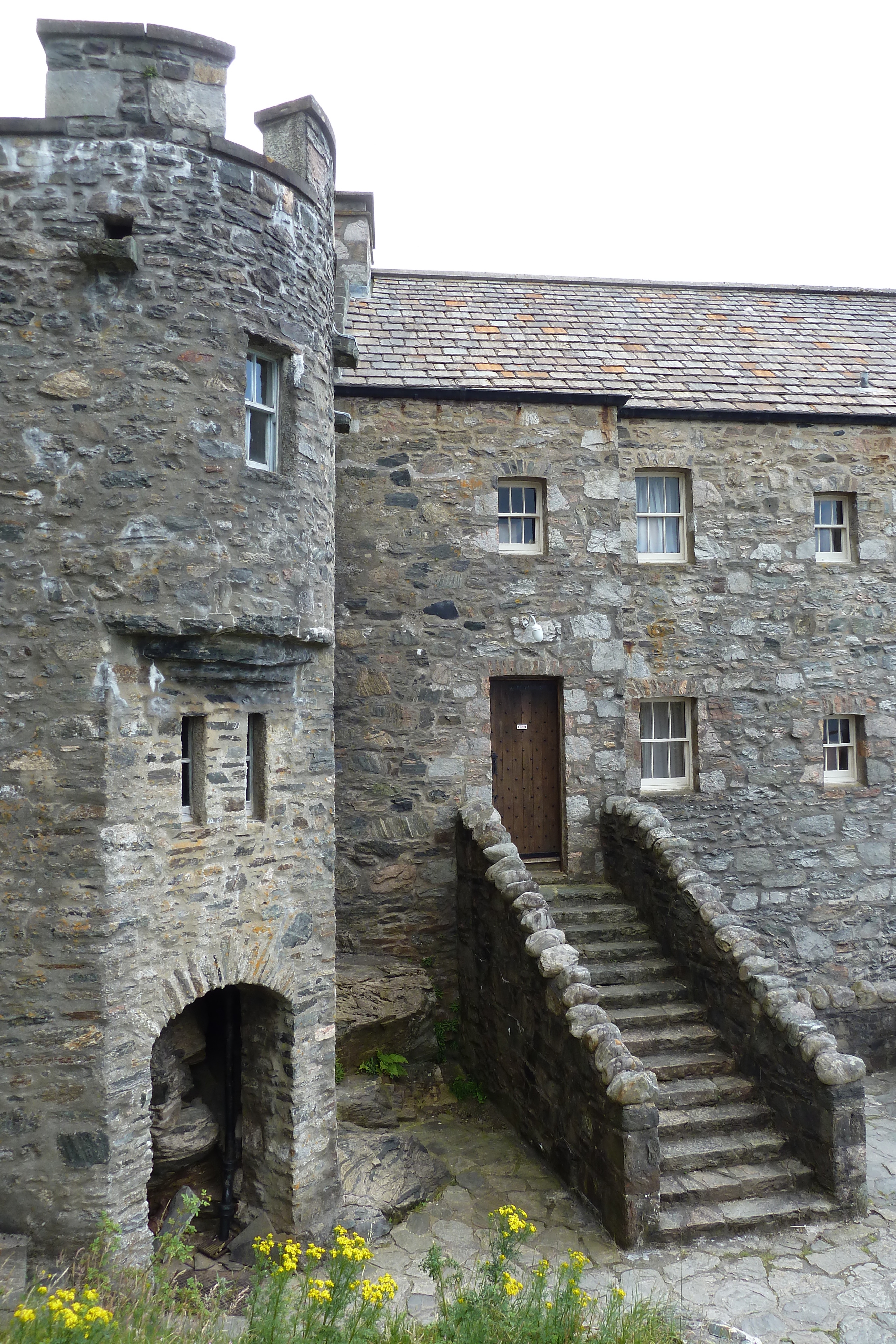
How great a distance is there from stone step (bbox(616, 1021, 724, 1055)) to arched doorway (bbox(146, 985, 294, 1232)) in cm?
341

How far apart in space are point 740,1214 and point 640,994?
223cm

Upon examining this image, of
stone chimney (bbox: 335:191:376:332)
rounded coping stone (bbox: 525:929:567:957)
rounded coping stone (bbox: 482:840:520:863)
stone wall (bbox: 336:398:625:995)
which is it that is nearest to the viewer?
rounded coping stone (bbox: 525:929:567:957)

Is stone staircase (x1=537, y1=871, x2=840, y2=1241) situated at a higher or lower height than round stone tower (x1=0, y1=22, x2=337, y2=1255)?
lower

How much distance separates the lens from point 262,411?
7.59 meters

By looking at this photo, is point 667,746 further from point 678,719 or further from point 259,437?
point 259,437

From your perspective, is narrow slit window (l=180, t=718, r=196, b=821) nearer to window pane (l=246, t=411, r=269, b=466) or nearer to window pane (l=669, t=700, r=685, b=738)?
window pane (l=246, t=411, r=269, b=466)

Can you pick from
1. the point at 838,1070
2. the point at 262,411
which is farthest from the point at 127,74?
the point at 838,1070

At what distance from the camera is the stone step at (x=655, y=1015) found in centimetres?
938

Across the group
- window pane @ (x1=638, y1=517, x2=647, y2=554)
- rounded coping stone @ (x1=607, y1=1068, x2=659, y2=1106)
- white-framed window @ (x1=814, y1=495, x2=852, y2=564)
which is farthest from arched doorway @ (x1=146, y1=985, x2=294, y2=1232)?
white-framed window @ (x1=814, y1=495, x2=852, y2=564)

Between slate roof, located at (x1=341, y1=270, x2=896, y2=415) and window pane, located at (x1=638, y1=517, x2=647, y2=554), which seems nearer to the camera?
slate roof, located at (x1=341, y1=270, x2=896, y2=415)

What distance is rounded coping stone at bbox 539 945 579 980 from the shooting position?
8.66 metres

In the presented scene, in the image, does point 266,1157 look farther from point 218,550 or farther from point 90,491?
point 90,491

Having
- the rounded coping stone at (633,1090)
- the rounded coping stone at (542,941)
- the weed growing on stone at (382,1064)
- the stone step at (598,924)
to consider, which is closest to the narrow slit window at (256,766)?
the rounded coping stone at (542,941)

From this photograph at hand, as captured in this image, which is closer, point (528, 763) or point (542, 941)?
point (542, 941)
